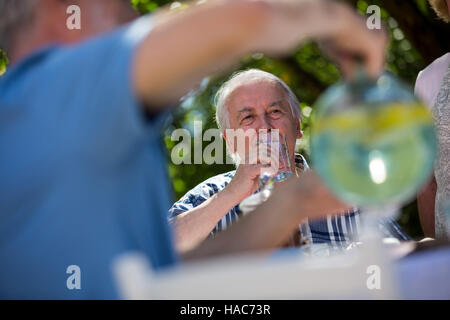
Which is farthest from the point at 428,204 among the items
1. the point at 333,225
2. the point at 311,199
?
the point at 311,199

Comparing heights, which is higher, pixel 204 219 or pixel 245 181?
pixel 245 181

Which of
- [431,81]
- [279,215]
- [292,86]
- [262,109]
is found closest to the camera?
[279,215]

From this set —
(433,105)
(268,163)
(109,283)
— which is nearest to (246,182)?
(268,163)

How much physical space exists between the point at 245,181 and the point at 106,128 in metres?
2.01

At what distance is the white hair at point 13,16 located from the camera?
1446mm

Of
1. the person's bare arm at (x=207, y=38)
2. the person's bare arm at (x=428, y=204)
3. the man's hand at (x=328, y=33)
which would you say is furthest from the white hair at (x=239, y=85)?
the person's bare arm at (x=207, y=38)

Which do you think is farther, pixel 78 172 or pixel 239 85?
pixel 239 85

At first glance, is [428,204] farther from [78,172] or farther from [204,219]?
[78,172]

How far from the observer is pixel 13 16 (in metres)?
1.46

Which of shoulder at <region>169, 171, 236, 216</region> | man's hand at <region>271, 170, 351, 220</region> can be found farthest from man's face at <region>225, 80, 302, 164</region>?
man's hand at <region>271, 170, 351, 220</region>

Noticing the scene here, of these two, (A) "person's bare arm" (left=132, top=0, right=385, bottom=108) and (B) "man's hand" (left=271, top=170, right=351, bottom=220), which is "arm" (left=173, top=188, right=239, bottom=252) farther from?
(A) "person's bare arm" (left=132, top=0, right=385, bottom=108)

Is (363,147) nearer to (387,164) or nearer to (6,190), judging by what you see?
(387,164)

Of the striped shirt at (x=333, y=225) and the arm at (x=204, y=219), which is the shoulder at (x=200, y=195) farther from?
the arm at (x=204, y=219)

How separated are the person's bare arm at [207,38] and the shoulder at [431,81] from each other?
201cm
